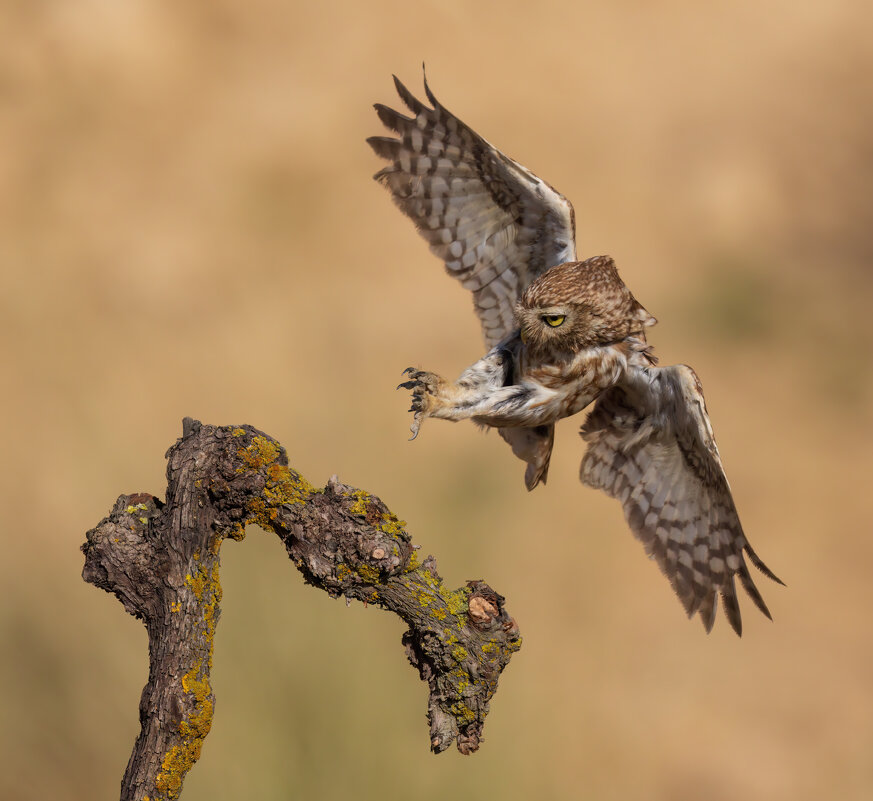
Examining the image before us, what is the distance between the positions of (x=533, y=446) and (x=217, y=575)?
1265 mm

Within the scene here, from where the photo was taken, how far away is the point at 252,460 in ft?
8.52

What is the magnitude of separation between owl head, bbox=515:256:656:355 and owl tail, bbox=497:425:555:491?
47cm

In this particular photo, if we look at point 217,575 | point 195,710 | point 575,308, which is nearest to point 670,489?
point 575,308

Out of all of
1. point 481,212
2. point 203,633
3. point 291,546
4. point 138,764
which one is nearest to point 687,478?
point 481,212

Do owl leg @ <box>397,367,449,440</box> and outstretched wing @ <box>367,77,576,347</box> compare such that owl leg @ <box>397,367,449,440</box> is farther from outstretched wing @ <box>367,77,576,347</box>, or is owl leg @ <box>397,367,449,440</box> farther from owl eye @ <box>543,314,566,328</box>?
outstretched wing @ <box>367,77,576,347</box>

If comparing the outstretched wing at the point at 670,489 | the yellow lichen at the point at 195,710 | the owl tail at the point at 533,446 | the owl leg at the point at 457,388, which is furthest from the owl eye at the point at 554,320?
the yellow lichen at the point at 195,710

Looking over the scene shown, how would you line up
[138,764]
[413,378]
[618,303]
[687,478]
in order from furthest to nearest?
[687,478] < [618,303] < [413,378] < [138,764]

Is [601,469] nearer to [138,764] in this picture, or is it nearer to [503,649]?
[503,649]

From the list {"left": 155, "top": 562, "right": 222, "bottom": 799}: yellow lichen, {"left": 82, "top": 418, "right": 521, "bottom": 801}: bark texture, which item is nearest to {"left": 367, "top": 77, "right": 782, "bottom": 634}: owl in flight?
{"left": 82, "top": 418, "right": 521, "bottom": 801}: bark texture

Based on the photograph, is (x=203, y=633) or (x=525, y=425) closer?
(x=203, y=633)

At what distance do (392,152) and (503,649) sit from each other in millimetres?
1800

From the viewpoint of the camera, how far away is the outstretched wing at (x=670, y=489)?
126 inches

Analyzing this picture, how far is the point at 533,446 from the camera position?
341 centimetres

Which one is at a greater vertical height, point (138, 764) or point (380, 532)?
point (380, 532)
